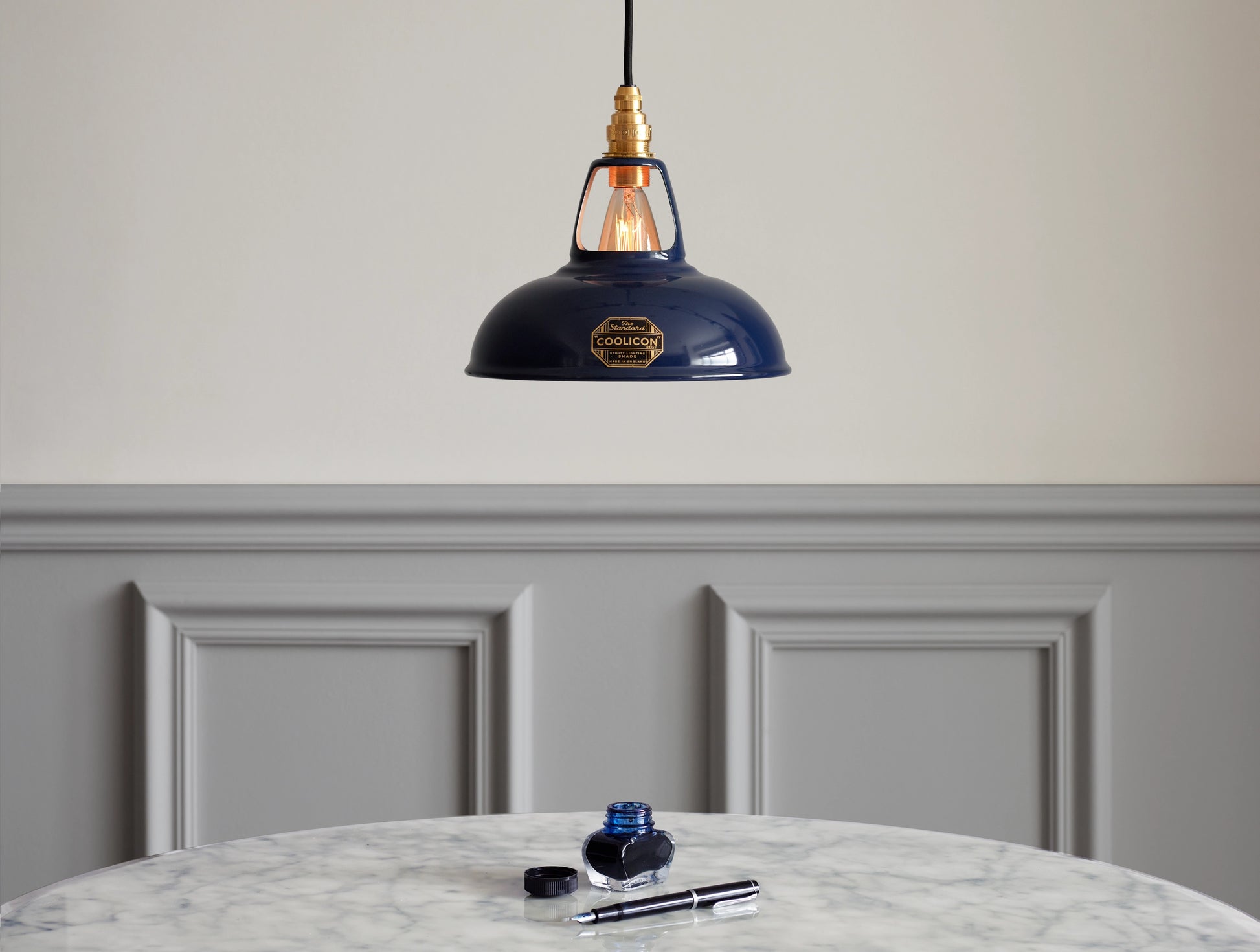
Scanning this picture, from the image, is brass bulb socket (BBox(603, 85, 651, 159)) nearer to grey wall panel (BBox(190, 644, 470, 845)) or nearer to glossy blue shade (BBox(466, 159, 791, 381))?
glossy blue shade (BBox(466, 159, 791, 381))

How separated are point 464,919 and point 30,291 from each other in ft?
4.20

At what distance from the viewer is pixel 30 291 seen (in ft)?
5.97

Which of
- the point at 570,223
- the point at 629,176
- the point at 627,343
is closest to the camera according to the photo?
the point at 627,343

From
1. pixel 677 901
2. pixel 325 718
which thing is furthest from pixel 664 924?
pixel 325 718

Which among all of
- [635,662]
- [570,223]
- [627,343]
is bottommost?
[635,662]

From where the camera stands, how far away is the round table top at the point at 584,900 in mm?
930

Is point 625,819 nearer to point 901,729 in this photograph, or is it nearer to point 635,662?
point 635,662

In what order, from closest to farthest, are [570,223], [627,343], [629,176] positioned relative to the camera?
1. [627,343]
2. [629,176]
3. [570,223]

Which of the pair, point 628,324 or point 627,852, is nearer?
point 628,324

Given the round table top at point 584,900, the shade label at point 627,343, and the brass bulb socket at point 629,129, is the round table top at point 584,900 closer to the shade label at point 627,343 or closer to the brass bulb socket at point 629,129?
the shade label at point 627,343

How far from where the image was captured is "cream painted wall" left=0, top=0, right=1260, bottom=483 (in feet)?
5.94

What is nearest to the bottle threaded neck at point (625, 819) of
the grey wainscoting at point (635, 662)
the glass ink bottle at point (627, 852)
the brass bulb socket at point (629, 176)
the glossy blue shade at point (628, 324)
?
the glass ink bottle at point (627, 852)

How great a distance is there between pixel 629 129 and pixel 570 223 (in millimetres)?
847

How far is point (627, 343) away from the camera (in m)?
0.90
